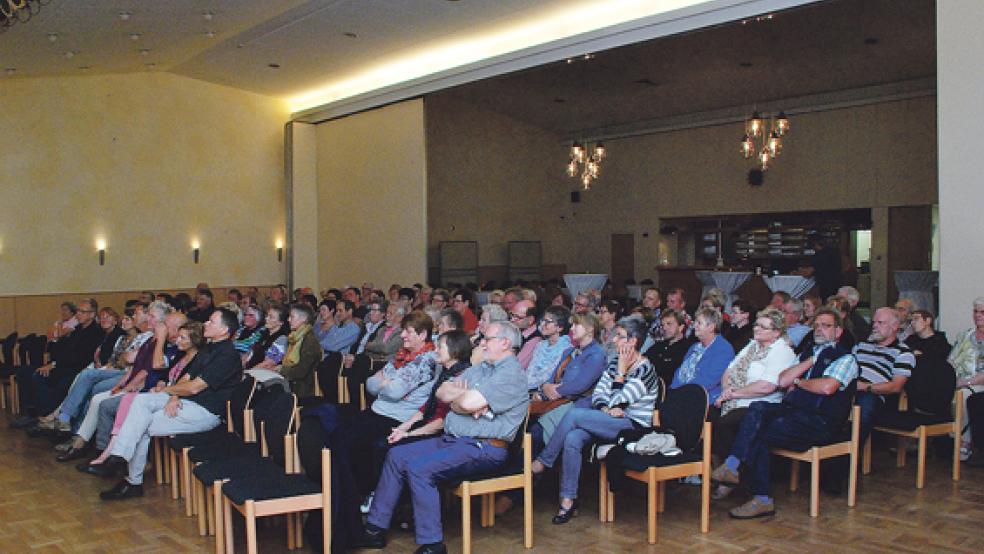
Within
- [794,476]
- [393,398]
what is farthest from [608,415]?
[794,476]

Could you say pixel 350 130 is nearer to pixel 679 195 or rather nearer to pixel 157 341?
pixel 679 195

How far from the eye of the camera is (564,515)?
4.29 meters

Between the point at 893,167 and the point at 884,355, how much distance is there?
321 inches

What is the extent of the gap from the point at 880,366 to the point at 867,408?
15.6 inches

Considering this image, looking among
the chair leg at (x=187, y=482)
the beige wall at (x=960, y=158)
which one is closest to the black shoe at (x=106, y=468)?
the chair leg at (x=187, y=482)

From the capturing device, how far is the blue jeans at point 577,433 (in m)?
4.25

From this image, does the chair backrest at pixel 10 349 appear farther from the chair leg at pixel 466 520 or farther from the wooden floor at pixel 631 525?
the chair leg at pixel 466 520

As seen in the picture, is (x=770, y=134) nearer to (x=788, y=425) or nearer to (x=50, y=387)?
(x=788, y=425)

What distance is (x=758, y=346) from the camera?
4.79 meters

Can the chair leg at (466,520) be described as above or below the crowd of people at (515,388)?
below

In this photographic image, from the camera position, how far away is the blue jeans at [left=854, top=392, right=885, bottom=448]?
190 inches

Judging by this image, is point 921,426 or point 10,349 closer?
point 921,426

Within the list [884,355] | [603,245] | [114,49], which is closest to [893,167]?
[603,245]

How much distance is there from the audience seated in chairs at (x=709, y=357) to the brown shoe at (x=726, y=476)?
0.66 meters
